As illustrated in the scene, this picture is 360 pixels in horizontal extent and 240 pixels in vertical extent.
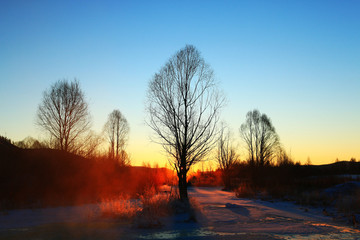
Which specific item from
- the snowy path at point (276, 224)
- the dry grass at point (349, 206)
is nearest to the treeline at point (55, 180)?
the snowy path at point (276, 224)

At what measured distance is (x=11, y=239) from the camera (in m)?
7.02

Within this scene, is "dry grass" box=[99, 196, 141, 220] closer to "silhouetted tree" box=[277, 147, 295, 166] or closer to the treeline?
the treeline

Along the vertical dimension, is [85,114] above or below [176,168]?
above

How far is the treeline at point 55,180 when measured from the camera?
14180 mm

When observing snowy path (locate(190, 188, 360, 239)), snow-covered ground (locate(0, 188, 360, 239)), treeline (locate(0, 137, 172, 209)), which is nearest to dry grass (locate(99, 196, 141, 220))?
snow-covered ground (locate(0, 188, 360, 239))

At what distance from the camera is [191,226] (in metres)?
8.69

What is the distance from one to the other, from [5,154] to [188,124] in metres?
12.3

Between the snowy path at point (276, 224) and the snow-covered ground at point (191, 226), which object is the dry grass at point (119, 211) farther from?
the snowy path at point (276, 224)

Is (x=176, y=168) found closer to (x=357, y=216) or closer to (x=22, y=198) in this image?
(x=357, y=216)

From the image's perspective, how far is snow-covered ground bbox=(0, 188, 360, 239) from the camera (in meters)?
7.34

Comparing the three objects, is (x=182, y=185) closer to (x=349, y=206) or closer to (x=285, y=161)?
(x=349, y=206)

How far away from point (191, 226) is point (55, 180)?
10979mm

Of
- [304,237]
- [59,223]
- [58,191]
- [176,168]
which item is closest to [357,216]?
[304,237]

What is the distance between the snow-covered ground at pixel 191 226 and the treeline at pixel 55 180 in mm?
3063
